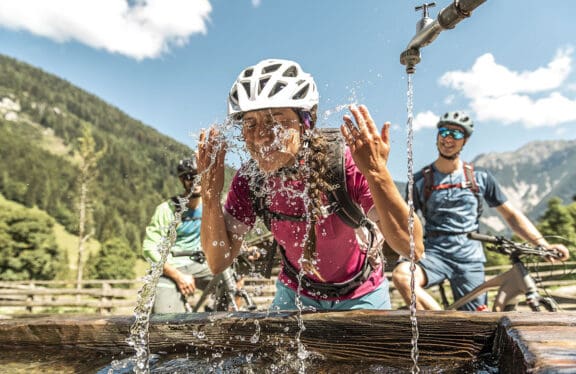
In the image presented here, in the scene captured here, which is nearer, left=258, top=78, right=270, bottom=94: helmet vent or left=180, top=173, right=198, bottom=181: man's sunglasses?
left=258, top=78, right=270, bottom=94: helmet vent

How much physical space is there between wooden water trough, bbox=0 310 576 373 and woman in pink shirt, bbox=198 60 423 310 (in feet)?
1.86

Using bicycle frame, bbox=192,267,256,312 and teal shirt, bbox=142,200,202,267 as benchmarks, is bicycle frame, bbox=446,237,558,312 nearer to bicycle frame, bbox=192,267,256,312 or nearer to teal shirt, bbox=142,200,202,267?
bicycle frame, bbox=192,267,256,312

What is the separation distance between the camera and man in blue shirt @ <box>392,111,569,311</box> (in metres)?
5.05

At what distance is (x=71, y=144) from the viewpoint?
162625mm

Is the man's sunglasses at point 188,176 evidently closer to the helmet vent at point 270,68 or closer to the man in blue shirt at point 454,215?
the man in blue shirt at point 454,215

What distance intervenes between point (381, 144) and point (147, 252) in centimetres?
450

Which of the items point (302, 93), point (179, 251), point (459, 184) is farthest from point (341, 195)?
point (179, 251)

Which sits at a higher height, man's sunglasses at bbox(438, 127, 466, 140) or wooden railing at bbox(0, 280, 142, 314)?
man's sunglasses at bbox(438, 127, 466, 140)

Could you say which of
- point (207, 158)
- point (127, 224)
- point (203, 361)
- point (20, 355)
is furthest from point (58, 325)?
point (127, 224)

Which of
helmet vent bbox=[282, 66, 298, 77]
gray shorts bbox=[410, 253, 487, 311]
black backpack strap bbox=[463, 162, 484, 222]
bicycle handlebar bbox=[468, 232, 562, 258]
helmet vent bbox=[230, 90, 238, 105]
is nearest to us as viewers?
helmet vent bbox=[230, 90, 238, 105]

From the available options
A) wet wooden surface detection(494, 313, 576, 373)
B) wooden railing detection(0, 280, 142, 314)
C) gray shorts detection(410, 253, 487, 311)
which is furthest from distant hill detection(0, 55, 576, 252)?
wet wooden surface detection(494, 313, 576, 373)

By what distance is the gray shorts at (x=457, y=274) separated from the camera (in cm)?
500

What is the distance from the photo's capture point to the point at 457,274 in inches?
202

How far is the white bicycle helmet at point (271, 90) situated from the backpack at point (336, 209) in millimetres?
266
